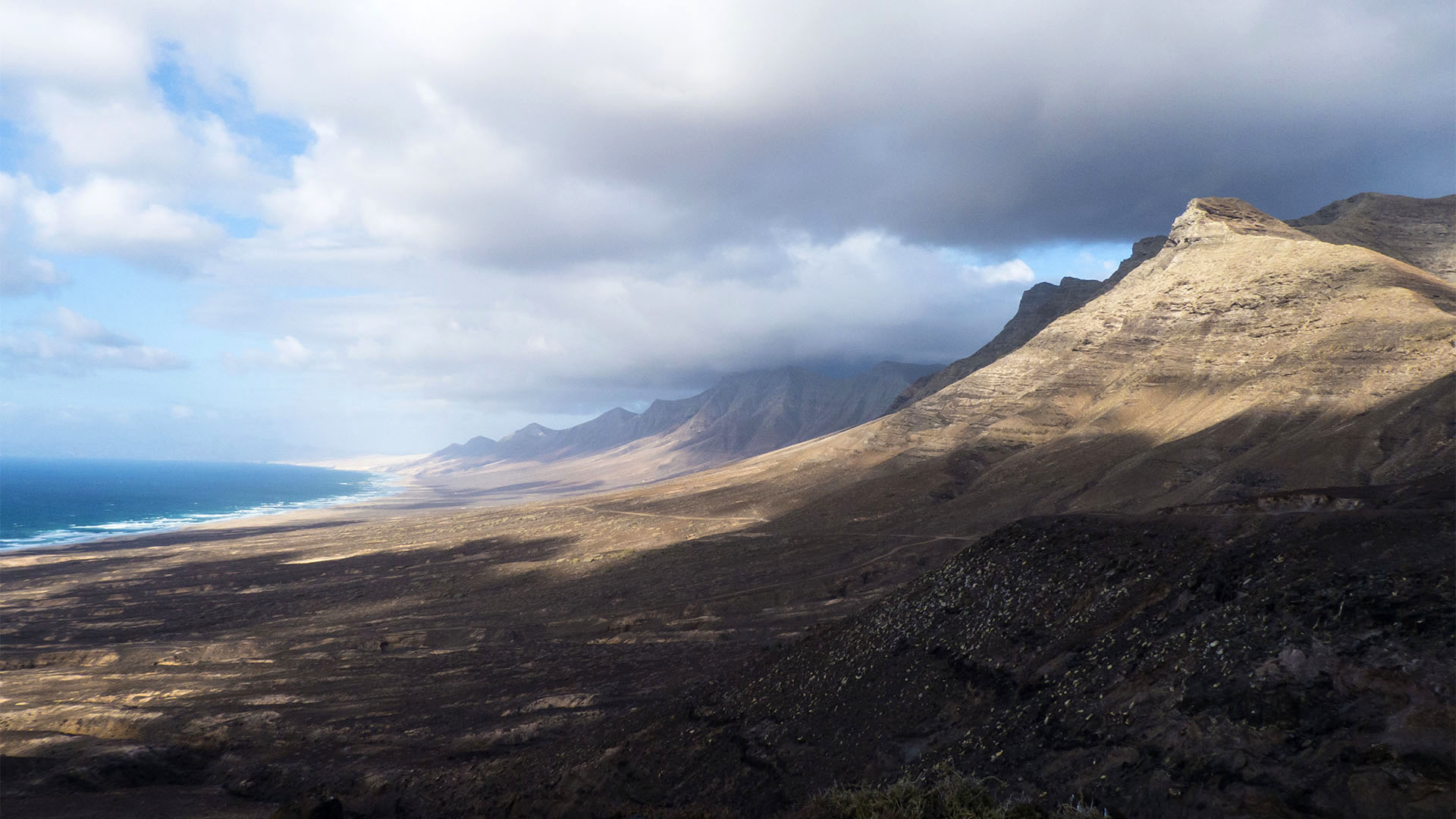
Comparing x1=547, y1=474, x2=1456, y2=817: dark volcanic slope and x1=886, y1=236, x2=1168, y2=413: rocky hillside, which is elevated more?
x1=886, y1=236, x2=1168, y2=413: rocky hillside

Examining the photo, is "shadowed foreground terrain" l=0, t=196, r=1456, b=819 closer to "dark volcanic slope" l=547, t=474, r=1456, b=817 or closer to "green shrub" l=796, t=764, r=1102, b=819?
"dark volcanic slope" l=547, t=474, r=1456, b=817

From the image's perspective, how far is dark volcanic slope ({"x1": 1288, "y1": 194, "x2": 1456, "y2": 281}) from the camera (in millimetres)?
77312

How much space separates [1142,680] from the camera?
1110 cm

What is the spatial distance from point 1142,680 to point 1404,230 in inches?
4147

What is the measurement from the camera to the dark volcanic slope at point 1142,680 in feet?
27.0

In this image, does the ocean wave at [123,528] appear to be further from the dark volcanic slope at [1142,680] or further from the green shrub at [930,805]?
the green shrub at [930,805]

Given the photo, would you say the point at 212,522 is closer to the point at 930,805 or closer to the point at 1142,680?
the point at 930,805

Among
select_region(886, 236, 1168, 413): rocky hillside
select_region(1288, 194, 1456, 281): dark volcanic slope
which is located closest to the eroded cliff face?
select_region(1288, 194, 1456, 281): dark volcanic slope

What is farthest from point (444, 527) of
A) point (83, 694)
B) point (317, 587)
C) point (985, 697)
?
point (985, 697)

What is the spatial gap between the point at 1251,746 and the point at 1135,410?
220ft

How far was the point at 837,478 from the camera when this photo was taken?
80562mm

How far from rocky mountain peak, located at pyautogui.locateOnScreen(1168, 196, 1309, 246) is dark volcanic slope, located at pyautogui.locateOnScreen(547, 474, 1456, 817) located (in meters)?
81.1

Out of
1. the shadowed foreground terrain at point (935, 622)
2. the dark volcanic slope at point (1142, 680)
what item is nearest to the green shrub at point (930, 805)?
the shadowed foreground terrain at point (935, 622)

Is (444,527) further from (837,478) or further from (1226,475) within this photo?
(1226,475)
